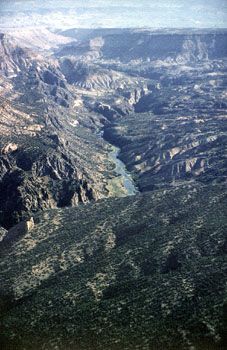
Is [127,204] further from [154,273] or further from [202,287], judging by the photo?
[202,287]

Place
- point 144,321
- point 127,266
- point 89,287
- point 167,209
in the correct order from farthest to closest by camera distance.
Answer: point 167,209 < point 127,266 < point 89,287 < point 144,321

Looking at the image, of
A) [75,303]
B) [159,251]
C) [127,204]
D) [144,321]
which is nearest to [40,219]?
[127,204]

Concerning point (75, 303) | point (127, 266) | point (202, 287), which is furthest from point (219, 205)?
point (75, 303)

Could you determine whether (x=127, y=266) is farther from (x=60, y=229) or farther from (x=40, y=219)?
(x=40, y=219)

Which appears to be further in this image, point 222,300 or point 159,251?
point 159,251

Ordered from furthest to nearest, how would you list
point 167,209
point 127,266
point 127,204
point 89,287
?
point 127,204 < point 167,209 < point 127,266 < point 89,287

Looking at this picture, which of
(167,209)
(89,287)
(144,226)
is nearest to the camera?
(89,287)
